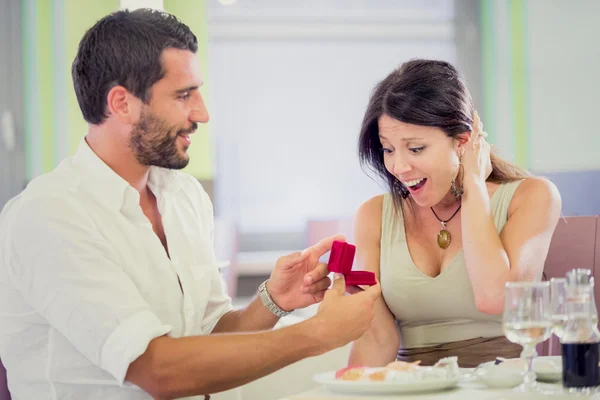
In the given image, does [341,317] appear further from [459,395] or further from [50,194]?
[50,194]

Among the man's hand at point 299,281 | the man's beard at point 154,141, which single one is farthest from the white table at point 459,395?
the man's beard at point 154,141

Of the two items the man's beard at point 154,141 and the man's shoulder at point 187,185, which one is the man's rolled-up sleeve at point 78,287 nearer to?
the man's beard at point 154,141

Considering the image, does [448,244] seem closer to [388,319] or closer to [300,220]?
[388,319]

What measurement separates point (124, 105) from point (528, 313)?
1027 mm

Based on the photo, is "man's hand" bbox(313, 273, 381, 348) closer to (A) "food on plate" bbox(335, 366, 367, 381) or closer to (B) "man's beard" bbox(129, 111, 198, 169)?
(A) "food on plate" bbox(335, 366, 367, 381)

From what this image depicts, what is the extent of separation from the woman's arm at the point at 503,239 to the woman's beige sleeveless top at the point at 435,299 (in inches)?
2.5

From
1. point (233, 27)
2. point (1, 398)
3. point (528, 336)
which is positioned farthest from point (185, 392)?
point (233, 27)

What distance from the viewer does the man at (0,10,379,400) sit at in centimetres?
155

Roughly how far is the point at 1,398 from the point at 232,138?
14.4 feet

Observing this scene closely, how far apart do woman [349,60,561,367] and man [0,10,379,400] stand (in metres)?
0.34

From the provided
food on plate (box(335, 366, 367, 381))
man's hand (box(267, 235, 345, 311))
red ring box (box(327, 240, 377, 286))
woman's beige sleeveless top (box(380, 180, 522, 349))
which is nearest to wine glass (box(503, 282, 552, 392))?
food on plate (box(335, 366, 367, 381))

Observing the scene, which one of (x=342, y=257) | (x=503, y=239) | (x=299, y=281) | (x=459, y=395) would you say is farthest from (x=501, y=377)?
(x=503, y=239)

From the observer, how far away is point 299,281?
1.95m

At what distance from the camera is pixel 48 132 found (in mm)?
5727
